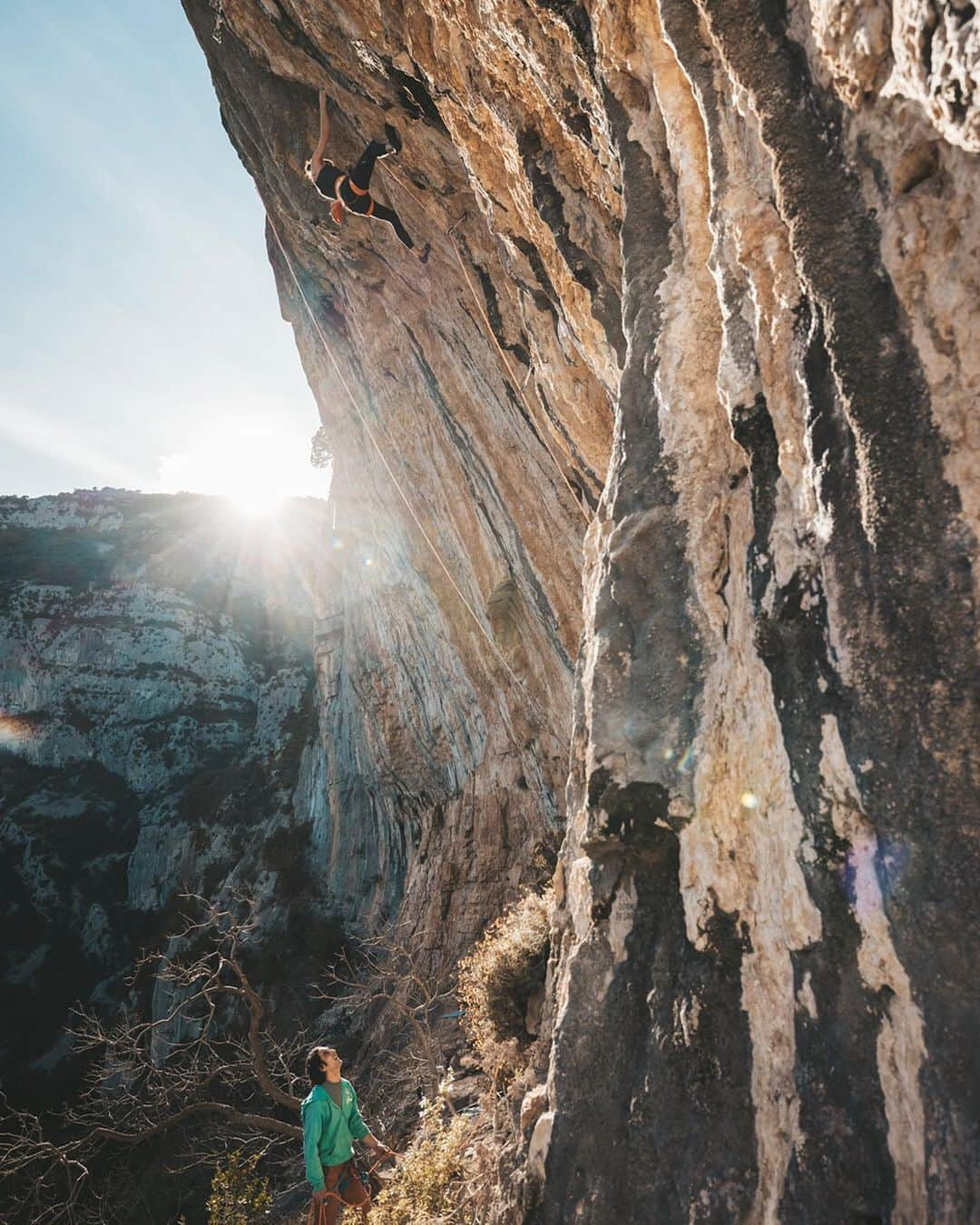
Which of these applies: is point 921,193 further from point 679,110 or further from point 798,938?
point 798,938

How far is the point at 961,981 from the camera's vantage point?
186 cm

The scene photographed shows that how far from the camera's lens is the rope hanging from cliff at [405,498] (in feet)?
43.7

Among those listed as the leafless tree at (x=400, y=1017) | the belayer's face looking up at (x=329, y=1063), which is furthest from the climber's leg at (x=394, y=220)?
the leafless tree at (x=400, y=1017)

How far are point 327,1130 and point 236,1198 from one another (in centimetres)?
367

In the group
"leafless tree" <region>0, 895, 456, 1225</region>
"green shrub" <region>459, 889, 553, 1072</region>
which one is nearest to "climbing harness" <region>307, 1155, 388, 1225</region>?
"green shrub" <region>459, 889, 553, 1072</region>

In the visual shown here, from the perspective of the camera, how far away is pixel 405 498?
49.6 ft

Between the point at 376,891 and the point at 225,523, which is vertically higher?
the point at 225,523

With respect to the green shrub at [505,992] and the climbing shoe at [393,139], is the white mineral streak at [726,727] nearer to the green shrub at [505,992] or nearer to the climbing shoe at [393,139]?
the green shrub at [505,992]

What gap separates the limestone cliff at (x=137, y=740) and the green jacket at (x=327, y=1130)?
1641 centimetres

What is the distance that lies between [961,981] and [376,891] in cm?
1901

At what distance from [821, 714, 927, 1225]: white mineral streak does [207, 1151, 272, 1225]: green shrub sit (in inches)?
259

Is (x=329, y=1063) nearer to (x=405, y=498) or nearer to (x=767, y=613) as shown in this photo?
(x=767, y=613)

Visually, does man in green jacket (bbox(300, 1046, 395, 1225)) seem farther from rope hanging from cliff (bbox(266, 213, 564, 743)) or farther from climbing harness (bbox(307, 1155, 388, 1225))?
rope hanging from cliff (bbox(266, 213, 564, 743))

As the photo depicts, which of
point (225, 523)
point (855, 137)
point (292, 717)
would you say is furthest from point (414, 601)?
point (225, 523)
